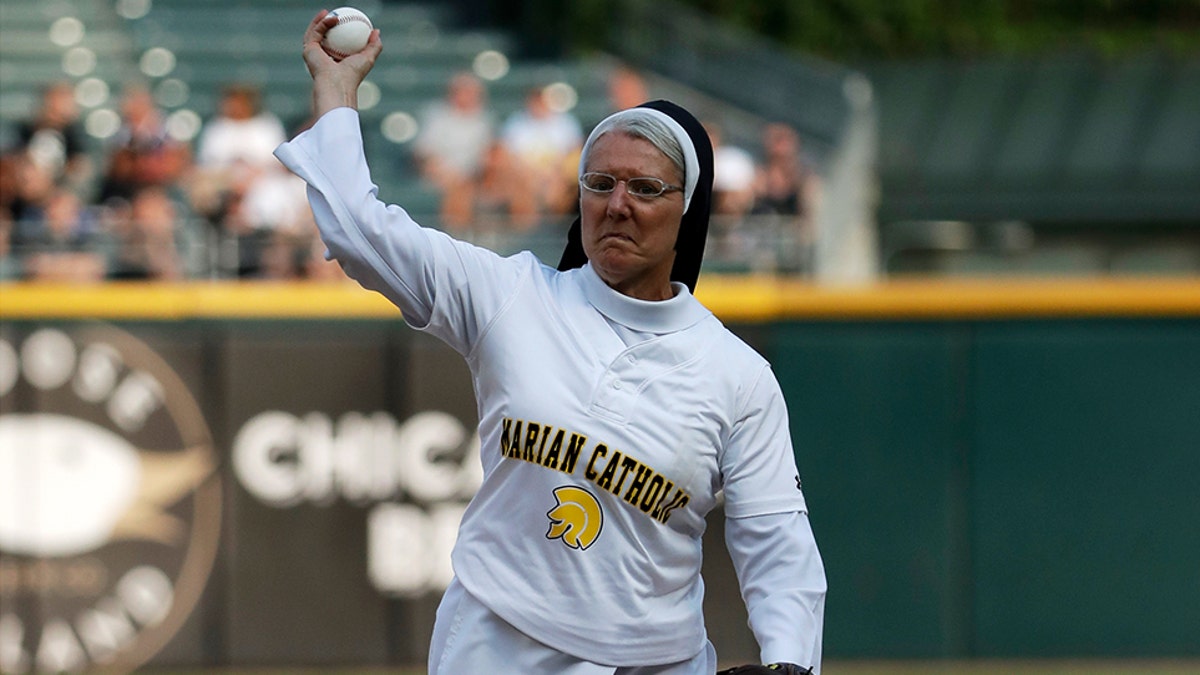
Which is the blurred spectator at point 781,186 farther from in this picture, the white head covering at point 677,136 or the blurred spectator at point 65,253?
the white head covering at point 677,136

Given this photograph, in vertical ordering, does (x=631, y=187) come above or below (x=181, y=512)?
above

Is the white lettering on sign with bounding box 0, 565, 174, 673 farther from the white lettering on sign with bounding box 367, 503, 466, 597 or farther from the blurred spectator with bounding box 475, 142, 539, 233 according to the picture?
the blurred spectator with bounding box 475, 142, 539, 233

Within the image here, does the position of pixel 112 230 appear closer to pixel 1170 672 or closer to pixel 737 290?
pixel 737 290

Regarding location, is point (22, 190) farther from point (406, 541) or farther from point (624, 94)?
point (624, 94)

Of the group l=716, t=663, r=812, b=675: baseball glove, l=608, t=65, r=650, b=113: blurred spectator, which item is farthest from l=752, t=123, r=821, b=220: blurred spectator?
l=716, t=663, r=812, b=675: baseball glove

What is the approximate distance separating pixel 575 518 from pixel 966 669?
20.8ft

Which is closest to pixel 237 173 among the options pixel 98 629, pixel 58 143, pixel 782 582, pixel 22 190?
pixel 22 190

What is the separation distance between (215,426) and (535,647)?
6.15 metres

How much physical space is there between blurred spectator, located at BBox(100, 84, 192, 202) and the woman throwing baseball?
8211 millimetres

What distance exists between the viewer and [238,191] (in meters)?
11.0

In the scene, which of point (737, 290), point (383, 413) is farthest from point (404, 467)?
point (737, 290)

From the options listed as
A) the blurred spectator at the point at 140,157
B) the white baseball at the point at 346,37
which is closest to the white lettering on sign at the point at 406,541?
the blurred spectator at the point at 140,157

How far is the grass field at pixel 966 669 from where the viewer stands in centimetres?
938

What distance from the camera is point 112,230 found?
982cm
